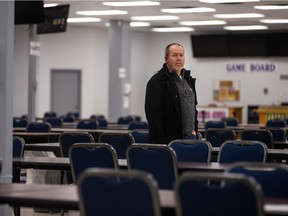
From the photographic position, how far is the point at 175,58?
783 centimetres

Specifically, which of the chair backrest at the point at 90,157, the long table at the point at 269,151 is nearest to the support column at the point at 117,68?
the long table at the point at 269,151

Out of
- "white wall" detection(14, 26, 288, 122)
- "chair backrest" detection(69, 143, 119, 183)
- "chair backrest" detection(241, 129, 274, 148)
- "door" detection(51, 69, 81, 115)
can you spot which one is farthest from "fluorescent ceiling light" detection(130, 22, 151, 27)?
"chair backrest" detection(69, 143, 119, 183)

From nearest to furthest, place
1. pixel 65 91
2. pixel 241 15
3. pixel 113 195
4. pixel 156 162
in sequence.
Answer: pixel 113 195
pixel 156 162
pixel 241 15
pixel 65 91

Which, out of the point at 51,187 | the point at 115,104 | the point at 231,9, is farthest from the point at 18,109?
the point at 51,187

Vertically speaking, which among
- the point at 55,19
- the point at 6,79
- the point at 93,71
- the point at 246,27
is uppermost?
the point at 246,27

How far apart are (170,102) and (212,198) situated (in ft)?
12.0

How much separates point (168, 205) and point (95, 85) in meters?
20.7

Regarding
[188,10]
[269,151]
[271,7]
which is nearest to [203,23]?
[188,10]

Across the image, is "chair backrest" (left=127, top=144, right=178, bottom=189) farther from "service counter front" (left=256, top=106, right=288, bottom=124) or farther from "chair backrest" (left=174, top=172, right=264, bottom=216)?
"service counter front" (left=256, top=106, right=288, bottom=124)

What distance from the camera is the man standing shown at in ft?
25.6

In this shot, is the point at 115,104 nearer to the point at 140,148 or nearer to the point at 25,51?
the point at 25,51

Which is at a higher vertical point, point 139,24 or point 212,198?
point 139,24

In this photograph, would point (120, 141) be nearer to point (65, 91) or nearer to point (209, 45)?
point (65, 91)

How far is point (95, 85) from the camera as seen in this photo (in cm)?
2492
